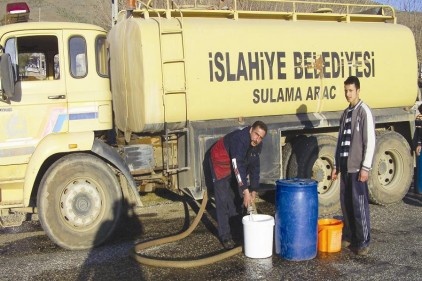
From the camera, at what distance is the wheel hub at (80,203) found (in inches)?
268

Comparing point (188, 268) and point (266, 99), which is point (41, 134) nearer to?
point (188, 268)

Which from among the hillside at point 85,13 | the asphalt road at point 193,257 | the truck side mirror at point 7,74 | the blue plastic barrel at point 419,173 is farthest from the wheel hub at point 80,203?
the hillside at point 85,13

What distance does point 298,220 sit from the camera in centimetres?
617

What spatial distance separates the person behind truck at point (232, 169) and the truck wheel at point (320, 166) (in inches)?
55.5

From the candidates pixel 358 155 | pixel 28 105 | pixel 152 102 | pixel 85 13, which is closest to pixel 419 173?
pixel 358 155

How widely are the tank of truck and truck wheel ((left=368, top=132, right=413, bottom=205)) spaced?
62 cm

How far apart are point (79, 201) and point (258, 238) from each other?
2.32 meters

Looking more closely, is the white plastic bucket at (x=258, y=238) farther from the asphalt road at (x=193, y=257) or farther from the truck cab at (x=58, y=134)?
the truck cab at (x=58, y=134)

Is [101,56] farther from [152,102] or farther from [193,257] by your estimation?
[193,257]

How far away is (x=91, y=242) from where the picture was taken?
6859mm

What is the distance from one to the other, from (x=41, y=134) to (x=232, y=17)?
313cm

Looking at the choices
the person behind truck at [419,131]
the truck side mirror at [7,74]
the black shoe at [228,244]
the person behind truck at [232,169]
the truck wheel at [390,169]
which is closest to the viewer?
the truck side mirror at [7,74]

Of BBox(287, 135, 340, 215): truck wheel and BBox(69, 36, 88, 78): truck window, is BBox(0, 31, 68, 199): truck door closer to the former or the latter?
BBox(69, 36, 88, 78): truck window

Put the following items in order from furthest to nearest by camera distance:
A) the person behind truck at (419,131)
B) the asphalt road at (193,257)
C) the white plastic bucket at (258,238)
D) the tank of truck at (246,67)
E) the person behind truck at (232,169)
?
the person behind truck at (419,131), the tank of truck at (246,67), the person behind truck at (232,169), the white plastic bucket at (258,238), the asphalt road at (193,257)
